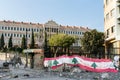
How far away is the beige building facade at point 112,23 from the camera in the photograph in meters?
52.2

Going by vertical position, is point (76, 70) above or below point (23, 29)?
below

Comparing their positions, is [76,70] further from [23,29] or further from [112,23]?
[23,29]

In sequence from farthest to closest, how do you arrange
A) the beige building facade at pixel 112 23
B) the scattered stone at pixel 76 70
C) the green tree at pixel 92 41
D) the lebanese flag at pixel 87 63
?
the green tree at pixel 92 41 → the beige building facade at pixel 112 23 → the lebanese flag at pixel 87 63 → the scattered stone at pixel 76 70

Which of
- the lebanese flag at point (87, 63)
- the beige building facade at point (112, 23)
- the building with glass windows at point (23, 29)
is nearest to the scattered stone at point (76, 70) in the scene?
the lebanese flag at point (87, 63)

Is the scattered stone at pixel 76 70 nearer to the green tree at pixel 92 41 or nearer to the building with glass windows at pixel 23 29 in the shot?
the green tree at pixel 92 41

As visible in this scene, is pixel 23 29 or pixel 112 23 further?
pixel 23 29

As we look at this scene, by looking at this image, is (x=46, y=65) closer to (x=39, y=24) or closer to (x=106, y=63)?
(x=106, y=63)

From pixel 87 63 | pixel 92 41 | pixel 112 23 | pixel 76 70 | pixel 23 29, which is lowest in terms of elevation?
pixel 76 70

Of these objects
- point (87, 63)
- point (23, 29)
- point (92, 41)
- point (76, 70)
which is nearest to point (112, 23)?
point (92, 41)

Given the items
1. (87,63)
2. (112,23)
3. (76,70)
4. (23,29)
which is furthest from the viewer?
(23,29)

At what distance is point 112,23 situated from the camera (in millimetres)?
55156

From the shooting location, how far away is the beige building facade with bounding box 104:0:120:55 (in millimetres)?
52244

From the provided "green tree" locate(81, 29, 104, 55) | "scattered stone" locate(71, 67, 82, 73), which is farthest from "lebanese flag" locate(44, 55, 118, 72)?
"green tree" locate(81, 29, 104, 55)

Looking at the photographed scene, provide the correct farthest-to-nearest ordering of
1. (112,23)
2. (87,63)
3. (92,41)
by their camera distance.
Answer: (92,41) < (112,23) < (87,63)
